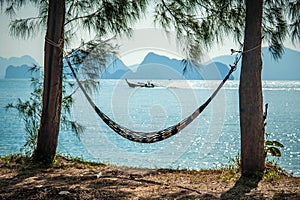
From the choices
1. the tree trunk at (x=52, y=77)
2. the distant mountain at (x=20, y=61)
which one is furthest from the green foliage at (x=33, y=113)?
the tree trunk at (x=52, y=77)

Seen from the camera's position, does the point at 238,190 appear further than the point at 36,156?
No

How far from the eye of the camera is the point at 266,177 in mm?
2855

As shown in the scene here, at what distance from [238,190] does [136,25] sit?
82.6 inches

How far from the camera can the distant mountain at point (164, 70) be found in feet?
12.1

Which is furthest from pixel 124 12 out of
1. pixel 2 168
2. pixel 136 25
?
pixel 2 168

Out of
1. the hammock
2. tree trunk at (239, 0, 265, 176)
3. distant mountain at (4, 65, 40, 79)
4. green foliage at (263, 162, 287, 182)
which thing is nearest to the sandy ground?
green foliage at (263, 162, 287, 182)

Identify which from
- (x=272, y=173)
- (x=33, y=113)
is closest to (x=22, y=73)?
(x=33, y=113)

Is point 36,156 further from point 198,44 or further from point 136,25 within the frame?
Result: point 198,44

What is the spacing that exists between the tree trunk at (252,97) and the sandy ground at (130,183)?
17cm

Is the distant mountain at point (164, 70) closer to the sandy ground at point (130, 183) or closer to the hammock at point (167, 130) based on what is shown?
the hammock at point (167, 130)

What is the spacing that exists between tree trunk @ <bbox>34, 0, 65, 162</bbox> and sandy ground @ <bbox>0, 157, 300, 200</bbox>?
A: 26 cm

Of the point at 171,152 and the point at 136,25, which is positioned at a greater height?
the point at 136,25

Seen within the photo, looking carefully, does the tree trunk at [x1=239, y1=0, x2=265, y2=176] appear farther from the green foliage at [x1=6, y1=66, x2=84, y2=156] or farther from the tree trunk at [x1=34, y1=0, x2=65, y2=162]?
the green foliage at [x1=6, y1=66, x2=84, y2=156]

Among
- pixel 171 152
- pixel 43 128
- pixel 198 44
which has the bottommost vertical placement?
pixel 171 152
